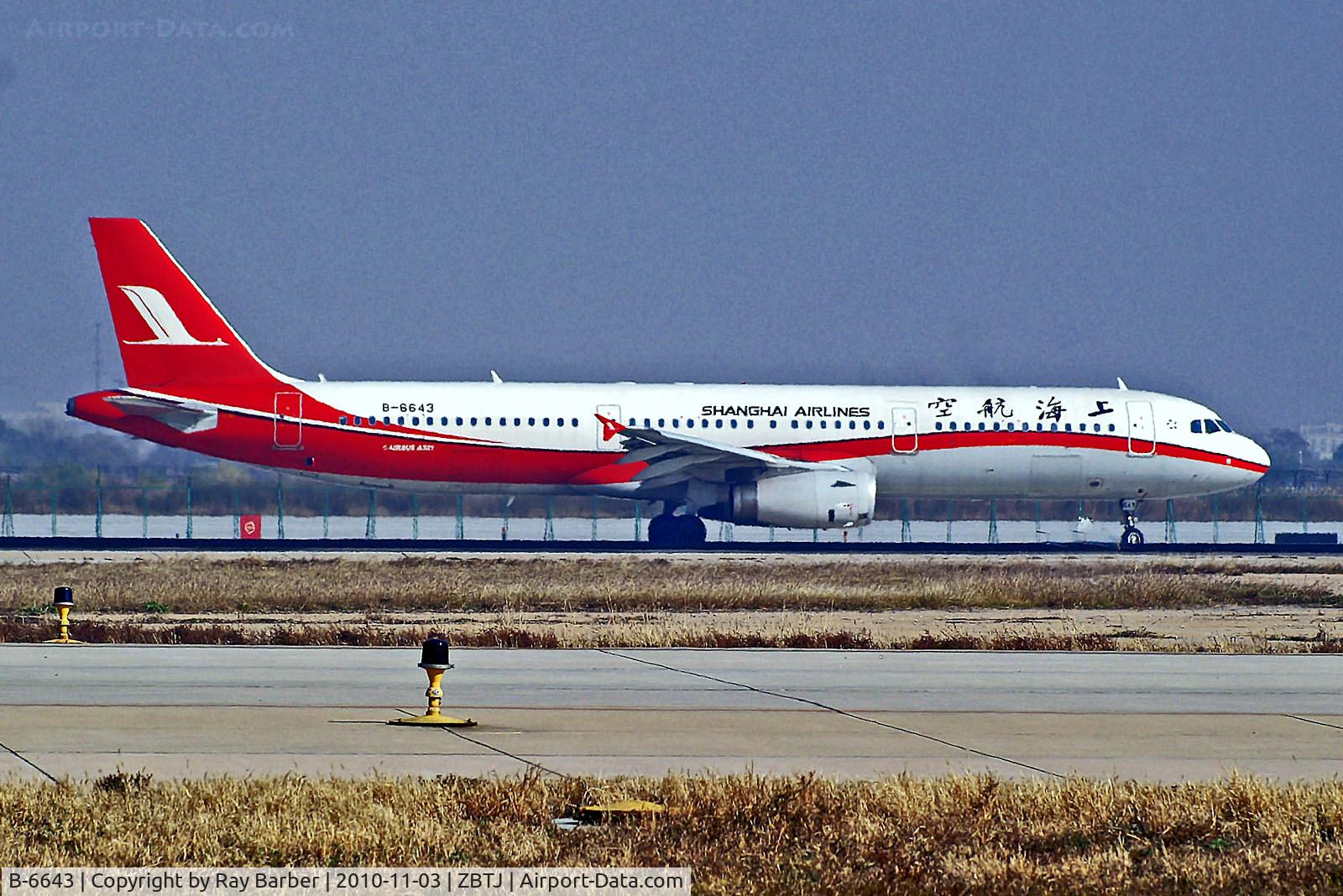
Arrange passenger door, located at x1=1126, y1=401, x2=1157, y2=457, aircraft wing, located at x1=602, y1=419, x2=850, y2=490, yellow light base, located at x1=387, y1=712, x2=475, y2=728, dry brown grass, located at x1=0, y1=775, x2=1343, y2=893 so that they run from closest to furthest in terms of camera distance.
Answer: dry brown grass, located at x1=0, y1=775, x2=1343, y2=893, yellow light base, located at x1=387, y1=712, x2=475, y2=728, aircraft wing, located at x1=602, y1=419, x2=850, y2=490, passenger door, located at x1=1126, y1=401, x2=1157, y2=457

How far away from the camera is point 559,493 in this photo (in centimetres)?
4353

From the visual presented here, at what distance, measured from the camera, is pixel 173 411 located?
41094 millimetres


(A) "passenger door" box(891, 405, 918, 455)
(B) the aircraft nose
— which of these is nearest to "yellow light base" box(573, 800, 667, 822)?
(A) "passenger door" box(891, 405, 918, 455)

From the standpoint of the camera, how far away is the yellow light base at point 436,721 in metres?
14.7

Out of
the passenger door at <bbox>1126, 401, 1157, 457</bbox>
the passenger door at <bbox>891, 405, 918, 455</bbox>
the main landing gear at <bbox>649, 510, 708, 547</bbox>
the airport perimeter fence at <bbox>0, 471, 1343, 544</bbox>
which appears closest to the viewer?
the passenger door at <bbox>891, 405, 918, 455</bbox>

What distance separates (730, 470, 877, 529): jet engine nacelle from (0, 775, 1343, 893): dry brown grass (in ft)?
97.6

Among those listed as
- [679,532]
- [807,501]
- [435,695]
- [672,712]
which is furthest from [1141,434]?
[435,695]

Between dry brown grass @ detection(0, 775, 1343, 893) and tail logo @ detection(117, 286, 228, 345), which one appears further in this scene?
tail logo @ detection(117, 286, 228, 345)

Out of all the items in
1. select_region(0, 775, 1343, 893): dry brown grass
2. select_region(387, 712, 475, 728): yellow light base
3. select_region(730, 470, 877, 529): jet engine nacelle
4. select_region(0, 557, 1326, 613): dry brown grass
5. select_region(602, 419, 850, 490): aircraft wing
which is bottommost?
select_region(0, 775, 1343, 893): dry brown grass

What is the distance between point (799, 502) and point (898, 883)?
32.5 m

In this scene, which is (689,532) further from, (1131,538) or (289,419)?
(1131,538)

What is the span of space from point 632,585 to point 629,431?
976 cm

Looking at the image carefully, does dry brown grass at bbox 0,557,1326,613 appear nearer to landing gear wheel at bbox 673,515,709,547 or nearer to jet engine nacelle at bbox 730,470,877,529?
jet engine nacelle at bbox 730,470,877,529

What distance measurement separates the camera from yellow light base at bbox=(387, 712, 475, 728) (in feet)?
48.2
